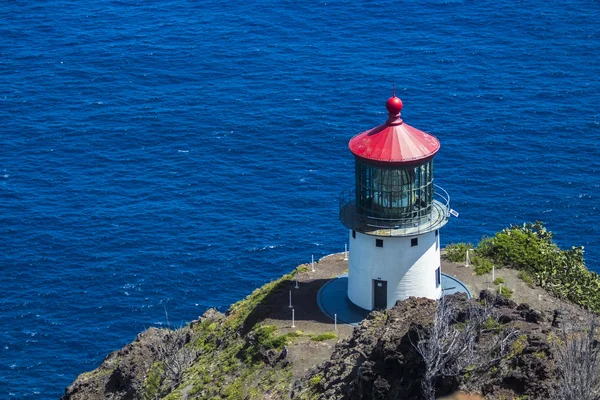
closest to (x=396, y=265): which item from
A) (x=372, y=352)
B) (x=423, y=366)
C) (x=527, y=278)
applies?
(x=527, y=278)

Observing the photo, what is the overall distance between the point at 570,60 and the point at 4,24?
75.0 meters

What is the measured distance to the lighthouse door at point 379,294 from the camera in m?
55.6

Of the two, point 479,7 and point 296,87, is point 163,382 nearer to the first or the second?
point 296,87

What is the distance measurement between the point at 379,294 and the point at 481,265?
8155 millimetres

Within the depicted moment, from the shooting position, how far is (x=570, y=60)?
420 ft

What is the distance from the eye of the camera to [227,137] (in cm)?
11600

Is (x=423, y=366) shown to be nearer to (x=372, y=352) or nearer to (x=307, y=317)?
(x=372, y=352)

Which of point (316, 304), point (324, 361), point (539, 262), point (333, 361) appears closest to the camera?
point (333, 361)

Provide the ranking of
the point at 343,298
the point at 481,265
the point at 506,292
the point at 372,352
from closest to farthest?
the point at 372,352, the point at 506,292, the point at 343,298, the point at 481,265

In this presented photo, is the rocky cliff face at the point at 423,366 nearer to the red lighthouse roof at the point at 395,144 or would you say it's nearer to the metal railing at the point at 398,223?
the metal railing at the point at 398,223

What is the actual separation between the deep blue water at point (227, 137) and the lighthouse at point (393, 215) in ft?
110

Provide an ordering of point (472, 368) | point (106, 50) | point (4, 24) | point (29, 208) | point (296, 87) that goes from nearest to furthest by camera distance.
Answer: point (472, 368) → point (29, 208) → point (296, 87) → point (106, 50) → point (4, 24)

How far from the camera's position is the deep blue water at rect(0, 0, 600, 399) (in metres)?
91.3

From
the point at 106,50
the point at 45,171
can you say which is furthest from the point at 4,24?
the point at 45,171
